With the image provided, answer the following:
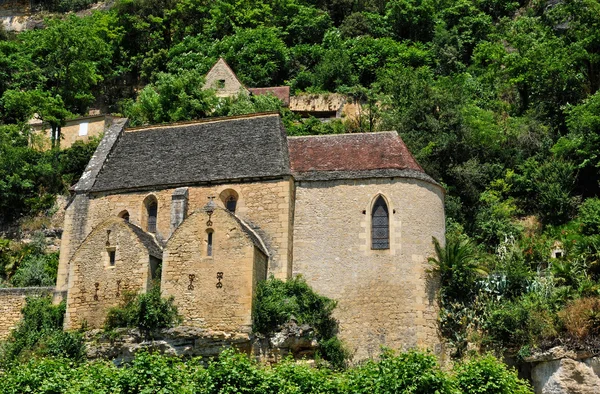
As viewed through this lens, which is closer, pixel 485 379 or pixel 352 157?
pixel 485 379

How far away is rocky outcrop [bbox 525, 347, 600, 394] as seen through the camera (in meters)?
25.9

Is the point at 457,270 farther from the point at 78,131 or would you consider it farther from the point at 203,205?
the point at 78,131

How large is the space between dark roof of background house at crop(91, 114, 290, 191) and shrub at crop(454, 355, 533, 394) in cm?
1001

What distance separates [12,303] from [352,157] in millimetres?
12880

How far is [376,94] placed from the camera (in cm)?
4675

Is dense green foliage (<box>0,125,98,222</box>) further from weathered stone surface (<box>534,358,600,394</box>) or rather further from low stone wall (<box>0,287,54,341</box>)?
weathered stone surface (<box>534,358,600,394</box>)

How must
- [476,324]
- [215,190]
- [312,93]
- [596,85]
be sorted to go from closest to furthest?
[476,324], [215,190], [596,85], [312,93]

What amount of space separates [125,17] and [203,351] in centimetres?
3855

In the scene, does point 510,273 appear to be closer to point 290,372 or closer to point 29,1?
point 290,372

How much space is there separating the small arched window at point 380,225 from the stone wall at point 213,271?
3818 millimetres

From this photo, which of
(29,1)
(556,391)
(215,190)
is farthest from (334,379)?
(29,1)

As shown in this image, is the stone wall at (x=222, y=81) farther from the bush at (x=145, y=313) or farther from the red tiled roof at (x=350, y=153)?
the bush at (x=145, y=313)

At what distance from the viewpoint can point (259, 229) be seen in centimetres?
3031

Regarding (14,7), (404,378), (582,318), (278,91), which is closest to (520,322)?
(582,318)
